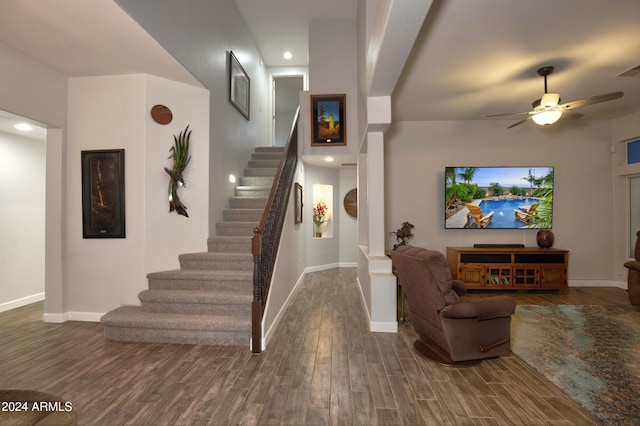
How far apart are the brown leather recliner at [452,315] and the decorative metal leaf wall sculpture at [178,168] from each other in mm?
3122

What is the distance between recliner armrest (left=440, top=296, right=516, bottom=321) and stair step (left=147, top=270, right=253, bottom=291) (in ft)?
7.37

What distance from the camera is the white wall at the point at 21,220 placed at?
465cm

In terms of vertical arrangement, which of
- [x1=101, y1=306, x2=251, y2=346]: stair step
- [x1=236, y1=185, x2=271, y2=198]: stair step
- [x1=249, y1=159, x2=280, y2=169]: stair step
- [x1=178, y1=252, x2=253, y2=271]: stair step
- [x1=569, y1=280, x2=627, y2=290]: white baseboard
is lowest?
[x1=569, y1=280, x2=627, y2=290]: white baseboard

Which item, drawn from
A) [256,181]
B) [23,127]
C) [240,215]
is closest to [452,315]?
[240,215]

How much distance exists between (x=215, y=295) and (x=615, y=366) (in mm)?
Answer: 4049

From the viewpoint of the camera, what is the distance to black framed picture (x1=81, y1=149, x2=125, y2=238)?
13.1 feet

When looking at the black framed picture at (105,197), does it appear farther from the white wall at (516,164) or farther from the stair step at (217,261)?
the white wall at (516,164)

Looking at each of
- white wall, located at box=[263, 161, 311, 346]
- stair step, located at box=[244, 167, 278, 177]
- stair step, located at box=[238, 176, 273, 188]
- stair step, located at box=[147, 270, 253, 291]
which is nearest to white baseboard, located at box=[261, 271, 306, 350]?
white wall, located at box=[263, 161, 311, 346]

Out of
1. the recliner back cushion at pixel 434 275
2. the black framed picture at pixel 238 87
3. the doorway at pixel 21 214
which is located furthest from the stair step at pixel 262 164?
the recliner back cushion at pixel 434 275

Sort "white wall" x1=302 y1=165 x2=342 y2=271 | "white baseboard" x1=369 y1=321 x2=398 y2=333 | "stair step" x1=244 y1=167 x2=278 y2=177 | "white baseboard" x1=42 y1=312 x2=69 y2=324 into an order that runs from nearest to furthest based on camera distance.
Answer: "white baseboard" x1=369 y1=321 x2=398 y2=333
"white baseboard" x1=42 y1=312 x2=69 y2=324
"stair step" x1=244 y1=167 x2=278 y2=177
"white wall" x1=302 y1=165 x2=342 y2=271

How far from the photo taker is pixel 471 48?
3.46 meters

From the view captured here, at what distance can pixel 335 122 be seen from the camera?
6027 millimetres

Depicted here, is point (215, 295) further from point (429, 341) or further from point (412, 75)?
point (412, 75)

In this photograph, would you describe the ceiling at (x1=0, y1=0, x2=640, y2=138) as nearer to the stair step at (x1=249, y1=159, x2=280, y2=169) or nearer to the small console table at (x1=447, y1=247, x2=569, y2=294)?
the stair step at (x1=249, y1=159, x2=280, y2=169)
